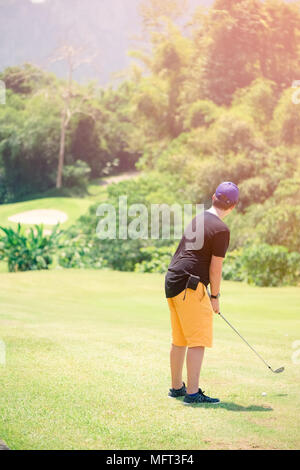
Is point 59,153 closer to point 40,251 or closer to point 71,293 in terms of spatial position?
point 40,251

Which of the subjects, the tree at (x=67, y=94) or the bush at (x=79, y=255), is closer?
the bush at (x=79, y=255)

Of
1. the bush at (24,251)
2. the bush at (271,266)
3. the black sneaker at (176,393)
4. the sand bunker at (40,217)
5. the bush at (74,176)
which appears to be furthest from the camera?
the bush at (74,176)

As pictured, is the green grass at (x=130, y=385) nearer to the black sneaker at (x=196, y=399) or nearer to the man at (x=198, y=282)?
the black sneaker at (x=196, y=399)

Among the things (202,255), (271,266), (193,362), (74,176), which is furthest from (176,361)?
(74,176)

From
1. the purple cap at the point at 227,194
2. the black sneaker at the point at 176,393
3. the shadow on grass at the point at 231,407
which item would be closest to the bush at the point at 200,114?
the purple cap at the point at 227,194

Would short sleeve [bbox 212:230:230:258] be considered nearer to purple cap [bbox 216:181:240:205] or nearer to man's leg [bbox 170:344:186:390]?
purple cap [bbox 216:181:240:205]

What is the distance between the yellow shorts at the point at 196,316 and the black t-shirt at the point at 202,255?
65mm

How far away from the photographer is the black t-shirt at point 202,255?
3.99m

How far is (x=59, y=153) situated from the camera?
2884cm

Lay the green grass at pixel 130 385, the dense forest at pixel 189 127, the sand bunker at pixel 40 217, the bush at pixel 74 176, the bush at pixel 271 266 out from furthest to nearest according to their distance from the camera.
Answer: the bush at pixel 74 176 < the sand bunker at pixel 40 217 < the dense forest at pixel 189 127 < the bush at pixel 271 266 < the green grass at pixel 130 385

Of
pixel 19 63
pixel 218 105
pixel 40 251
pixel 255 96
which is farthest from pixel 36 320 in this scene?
pixel 19 63

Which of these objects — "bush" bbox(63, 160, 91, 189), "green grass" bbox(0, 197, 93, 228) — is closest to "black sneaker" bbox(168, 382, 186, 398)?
"green grass" bbox(0, 197, 93, 228)

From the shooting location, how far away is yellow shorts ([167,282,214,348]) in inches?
159

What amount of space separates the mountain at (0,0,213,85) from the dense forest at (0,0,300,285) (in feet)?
2.89
